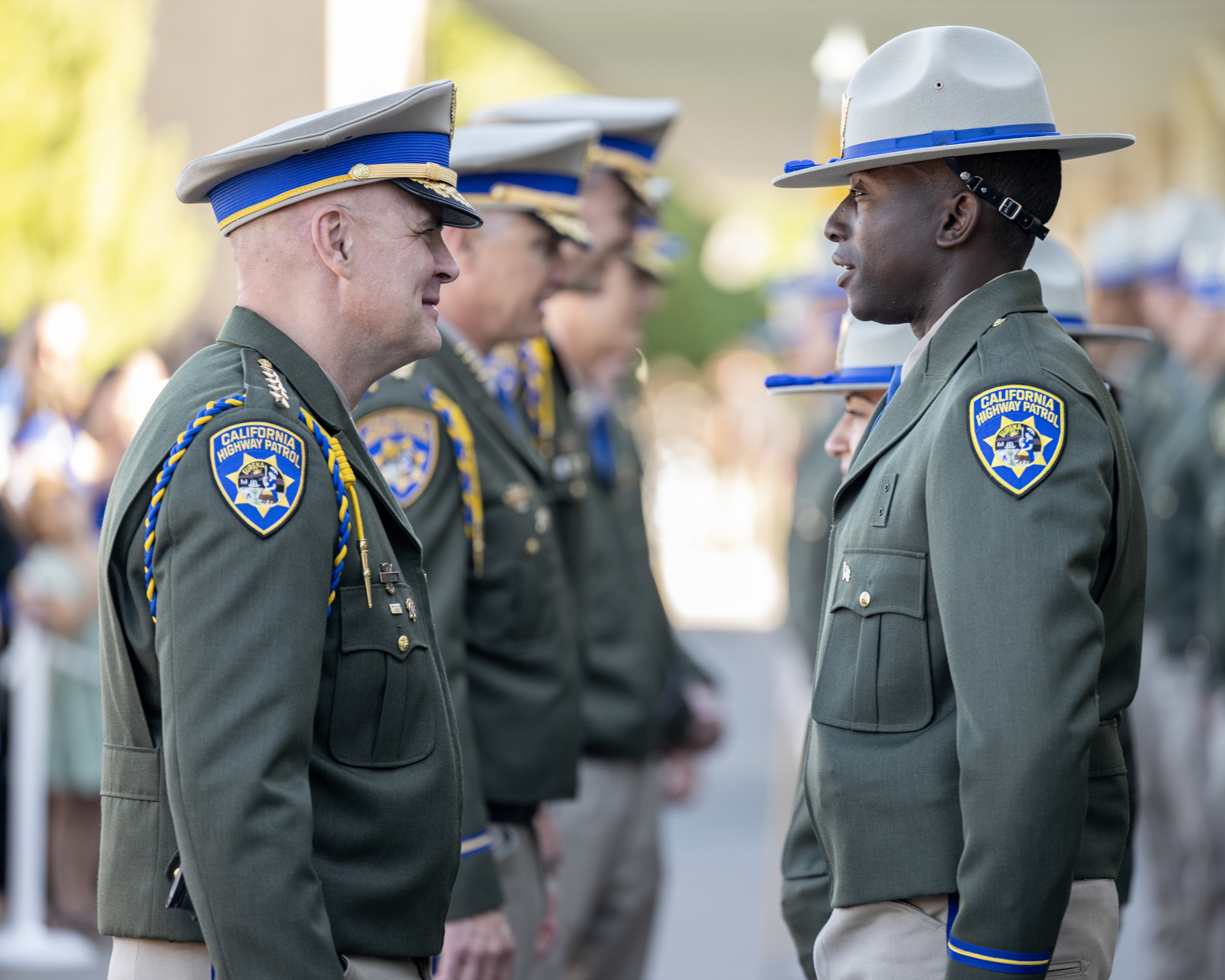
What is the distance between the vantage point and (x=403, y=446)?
3.42 meters

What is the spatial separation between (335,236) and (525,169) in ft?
4.91

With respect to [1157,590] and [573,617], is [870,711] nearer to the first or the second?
[573,617]

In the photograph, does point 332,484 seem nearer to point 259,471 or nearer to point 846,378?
point 259,471

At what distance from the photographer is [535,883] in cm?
385

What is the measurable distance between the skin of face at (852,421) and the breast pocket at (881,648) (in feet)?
2.43

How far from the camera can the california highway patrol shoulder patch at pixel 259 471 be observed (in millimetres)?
2123

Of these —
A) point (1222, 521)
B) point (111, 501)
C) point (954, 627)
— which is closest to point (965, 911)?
point (954, 627)

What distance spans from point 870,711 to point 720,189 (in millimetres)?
19596

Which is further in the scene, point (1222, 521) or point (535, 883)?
point (1222, 521)

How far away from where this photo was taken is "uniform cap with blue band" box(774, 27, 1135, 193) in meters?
2.47

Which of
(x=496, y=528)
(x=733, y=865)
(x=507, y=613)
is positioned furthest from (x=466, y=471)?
(x=733, y=865)

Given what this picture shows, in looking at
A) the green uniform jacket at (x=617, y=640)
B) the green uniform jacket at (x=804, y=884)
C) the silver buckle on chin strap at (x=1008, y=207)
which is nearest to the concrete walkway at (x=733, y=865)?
the green uniform jacket at (x=617, y=640)

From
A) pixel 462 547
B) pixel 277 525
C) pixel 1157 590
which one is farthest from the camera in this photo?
pixel 1157 590

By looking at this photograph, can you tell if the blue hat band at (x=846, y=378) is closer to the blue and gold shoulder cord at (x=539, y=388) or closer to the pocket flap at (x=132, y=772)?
the blue and gold shoulder cord at (x=539, y=388)
